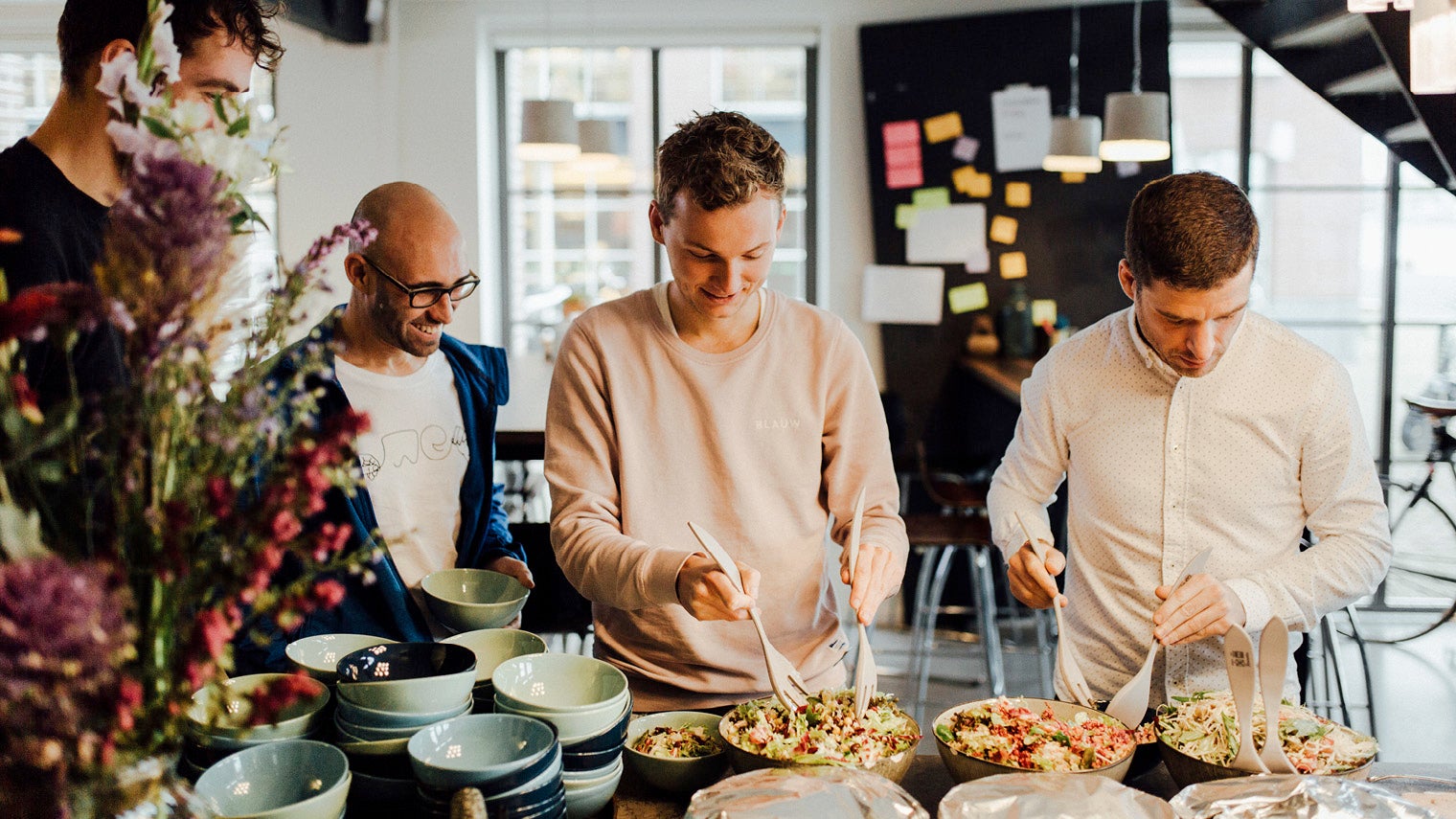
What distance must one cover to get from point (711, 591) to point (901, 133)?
4608 mm

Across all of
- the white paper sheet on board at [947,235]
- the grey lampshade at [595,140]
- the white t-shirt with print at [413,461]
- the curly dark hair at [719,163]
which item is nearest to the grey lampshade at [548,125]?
the grey lampshade at [595,140]

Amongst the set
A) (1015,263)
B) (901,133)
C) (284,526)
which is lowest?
(284,526)

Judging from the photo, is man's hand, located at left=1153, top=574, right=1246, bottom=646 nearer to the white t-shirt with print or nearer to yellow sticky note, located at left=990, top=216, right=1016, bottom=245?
the white t-shirt with print

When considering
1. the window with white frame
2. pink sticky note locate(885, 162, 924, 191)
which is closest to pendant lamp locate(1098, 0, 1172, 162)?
pink sticky note locate(885, 162, 924, 191)

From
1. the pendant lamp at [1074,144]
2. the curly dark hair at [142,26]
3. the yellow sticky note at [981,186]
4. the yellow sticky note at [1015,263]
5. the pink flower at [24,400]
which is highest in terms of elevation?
the pendant lamp at [1074,144]

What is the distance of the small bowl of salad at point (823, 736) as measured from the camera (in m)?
1.25

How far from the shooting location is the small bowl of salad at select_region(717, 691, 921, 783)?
1.25 meters

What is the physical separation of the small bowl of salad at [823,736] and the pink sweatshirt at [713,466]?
0.31m

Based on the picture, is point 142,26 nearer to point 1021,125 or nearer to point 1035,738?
point 1035,738

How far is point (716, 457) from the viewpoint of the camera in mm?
1685

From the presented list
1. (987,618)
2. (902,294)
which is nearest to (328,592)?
(987,618)

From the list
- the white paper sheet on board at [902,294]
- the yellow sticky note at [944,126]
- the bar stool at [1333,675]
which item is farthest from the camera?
the white paper sheet on board at [902,294]

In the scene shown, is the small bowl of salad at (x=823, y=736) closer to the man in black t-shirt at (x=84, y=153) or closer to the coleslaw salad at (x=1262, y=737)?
the coleslaw salad at (x=1262, y=737)

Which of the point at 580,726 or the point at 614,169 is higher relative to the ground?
the point at 614,169
